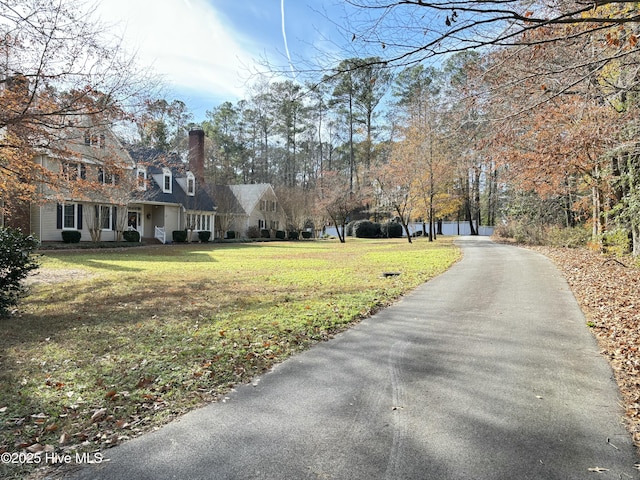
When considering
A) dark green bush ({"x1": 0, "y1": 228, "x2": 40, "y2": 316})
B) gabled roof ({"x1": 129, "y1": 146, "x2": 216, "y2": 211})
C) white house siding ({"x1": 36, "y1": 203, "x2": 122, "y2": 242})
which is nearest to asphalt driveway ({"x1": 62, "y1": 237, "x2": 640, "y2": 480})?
dark green bush ({"x1": 0, "y1": 228, "x2": 40, "y2": 316})

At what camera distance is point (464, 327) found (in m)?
5.67

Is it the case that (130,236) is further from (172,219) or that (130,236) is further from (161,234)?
(172,219)

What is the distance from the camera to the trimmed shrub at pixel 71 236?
2048 cm

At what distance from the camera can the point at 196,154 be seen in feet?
97.5

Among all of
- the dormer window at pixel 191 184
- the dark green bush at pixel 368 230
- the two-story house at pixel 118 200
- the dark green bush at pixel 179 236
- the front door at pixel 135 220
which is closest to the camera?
the two-story house at pixel 118 200

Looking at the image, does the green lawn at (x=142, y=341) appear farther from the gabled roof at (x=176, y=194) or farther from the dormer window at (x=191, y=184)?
the dormer window at (x=191, y=184)

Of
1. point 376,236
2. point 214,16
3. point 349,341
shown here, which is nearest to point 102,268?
point 214,16

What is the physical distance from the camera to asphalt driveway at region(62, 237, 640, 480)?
8.08ft

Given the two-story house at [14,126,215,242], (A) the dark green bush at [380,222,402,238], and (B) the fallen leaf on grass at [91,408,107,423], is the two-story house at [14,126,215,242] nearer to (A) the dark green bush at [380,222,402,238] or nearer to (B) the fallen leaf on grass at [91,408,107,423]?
(B) the fallen leaf on grass at [91,408,107,423]

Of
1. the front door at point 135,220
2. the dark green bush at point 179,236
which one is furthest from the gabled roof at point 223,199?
the front door at point 135,220

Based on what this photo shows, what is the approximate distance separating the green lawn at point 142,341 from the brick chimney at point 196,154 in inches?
805

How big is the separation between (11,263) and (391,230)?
37.1m

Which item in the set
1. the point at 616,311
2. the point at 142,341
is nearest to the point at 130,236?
the point at 142,341

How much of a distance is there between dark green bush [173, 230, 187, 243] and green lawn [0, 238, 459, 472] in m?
16.7
